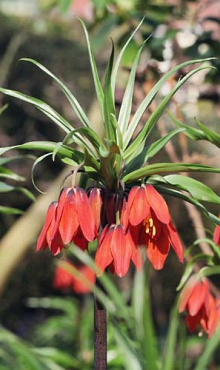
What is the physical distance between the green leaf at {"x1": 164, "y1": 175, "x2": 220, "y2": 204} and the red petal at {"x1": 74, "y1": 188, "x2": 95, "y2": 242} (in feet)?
0.37

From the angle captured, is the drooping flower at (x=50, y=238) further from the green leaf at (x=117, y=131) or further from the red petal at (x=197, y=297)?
the red petal at (x=197, y=297)

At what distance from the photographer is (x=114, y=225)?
1111 mm

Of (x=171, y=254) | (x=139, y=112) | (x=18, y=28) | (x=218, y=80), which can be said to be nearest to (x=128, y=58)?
(x=218, y=80)

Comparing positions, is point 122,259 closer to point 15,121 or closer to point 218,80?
point 218,80

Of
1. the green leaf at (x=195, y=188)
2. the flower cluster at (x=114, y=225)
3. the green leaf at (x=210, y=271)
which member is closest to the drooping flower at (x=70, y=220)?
the flower cluster at (x=114, y=225)

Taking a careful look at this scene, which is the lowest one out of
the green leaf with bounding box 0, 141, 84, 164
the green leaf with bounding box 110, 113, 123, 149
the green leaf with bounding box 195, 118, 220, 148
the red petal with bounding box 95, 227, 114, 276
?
the red petal with bounding box 95, 227, 114, 276

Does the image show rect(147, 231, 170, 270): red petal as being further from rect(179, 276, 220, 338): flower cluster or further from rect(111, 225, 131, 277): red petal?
rect(179, 276, 220, 338): flower cluster

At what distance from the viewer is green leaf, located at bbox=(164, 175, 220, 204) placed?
3.51 ft

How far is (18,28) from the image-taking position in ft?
16.5

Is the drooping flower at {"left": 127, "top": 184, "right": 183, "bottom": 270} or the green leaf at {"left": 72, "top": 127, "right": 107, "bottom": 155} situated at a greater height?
the green leaf at {"left": 72, "top": 127, "right": 107, "bottom": 155}

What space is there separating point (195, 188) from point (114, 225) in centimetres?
12

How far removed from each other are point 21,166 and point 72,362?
2.11 meters

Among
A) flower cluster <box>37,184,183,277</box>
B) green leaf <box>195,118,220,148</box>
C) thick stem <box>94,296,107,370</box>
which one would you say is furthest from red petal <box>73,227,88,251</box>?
green leaf <box>195,118,220,148</box>

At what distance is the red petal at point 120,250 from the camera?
1.08 meters
